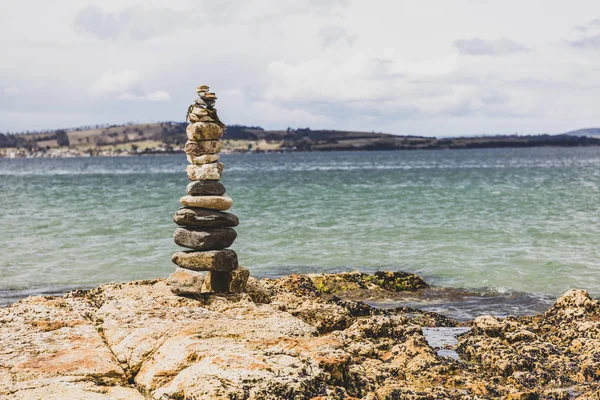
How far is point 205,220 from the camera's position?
14.8 metres

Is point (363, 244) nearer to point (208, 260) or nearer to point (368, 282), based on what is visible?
point (368, 282)

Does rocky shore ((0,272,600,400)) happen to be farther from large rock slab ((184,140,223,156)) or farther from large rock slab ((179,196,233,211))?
large rock slab ((184,140,223,156))

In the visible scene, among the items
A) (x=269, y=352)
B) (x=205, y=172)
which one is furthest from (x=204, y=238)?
(x=269, y=352)

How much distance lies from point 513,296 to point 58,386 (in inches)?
545

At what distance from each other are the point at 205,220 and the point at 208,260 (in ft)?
3.19

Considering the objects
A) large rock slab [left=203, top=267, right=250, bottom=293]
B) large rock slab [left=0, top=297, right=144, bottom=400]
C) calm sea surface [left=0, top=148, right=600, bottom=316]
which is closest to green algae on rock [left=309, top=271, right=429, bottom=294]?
calm sea surface [left=0, top=148, right=600, bottom=316]

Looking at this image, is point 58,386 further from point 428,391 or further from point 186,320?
point 428,391

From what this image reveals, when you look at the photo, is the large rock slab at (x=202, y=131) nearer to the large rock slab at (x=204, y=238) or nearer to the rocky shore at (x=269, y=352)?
the large rock slab at (x=204, y=238)

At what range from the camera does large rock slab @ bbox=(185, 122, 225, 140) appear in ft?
48.8

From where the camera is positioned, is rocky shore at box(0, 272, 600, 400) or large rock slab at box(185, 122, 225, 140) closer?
rocky shore at box(0, 272, 600, 400)

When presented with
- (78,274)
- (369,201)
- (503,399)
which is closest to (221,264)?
(503,399)

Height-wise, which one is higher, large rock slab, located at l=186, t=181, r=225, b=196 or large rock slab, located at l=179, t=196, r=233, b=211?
large rock slab, located at l=186, t=181, r=225, b=196

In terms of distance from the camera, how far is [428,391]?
9.80 meters

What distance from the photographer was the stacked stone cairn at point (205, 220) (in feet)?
47.4
